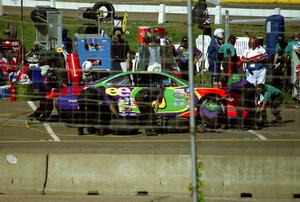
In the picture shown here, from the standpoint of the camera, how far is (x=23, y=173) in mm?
9211

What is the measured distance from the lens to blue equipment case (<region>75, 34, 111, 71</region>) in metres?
19.0

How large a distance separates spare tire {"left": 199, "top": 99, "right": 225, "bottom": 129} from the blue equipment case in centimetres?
486

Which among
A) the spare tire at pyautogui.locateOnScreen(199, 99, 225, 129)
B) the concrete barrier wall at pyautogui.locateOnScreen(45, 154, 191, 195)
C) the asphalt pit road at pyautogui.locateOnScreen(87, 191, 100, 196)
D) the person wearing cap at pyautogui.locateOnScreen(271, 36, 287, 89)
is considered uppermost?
the person wearing cap at pyautogui.locateOnScreen(271, 36, 287, 89)

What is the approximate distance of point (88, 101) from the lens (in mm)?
14172

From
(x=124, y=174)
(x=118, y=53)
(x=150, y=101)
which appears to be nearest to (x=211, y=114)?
(x=150, y=101)

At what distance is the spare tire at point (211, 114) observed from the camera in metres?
13.6

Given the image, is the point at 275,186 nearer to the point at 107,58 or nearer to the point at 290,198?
the point at 290,198

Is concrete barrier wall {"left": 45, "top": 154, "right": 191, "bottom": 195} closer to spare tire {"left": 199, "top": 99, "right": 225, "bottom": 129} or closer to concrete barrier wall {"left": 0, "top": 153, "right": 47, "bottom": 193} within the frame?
concrete barrier wall {"left": 0, "top": 153, "right": 47, "bottom": 193}

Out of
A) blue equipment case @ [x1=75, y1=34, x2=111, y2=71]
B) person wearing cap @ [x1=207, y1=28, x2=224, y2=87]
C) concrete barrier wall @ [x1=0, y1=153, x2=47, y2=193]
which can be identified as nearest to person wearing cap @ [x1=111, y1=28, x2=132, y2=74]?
blue equipment case @ [x1=75, y1=34, x2=111, y2=71]

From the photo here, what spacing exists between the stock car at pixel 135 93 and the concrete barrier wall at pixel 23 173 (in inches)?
207

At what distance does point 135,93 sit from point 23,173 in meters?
6.24

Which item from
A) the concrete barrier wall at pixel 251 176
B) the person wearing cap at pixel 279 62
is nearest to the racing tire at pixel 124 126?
the person wearing cap at pixel 279 62

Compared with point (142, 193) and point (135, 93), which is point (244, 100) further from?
point (142, 193)

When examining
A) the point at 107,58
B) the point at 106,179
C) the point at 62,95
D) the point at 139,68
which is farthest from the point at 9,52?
the point at 106,179
